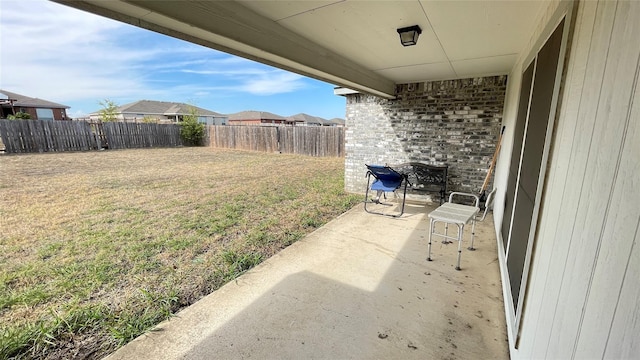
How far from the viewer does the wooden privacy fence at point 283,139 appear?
1201cm

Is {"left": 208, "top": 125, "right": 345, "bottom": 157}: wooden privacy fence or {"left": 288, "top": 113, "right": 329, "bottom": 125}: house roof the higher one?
{"left": 288, "top": 113, "right": 329, "bottom": 125}: house roof

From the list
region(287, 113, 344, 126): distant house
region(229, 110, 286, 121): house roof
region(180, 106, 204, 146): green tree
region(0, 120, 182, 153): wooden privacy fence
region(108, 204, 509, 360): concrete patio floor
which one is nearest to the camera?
region(108, 204, 509, 360): concrete patio floor

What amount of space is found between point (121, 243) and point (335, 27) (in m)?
3.47

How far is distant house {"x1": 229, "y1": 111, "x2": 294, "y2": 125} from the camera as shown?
3722 cm

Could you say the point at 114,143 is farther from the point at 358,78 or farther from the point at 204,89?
the point at 204,89

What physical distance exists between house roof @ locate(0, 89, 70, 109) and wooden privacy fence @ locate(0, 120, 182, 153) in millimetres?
17248

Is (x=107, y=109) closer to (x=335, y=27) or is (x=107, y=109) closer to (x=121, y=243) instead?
(x=121, y=243)

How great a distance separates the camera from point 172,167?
8539 millimetres

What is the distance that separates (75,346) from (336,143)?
35.5 feet

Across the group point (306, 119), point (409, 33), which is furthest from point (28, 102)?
point (409, 33)

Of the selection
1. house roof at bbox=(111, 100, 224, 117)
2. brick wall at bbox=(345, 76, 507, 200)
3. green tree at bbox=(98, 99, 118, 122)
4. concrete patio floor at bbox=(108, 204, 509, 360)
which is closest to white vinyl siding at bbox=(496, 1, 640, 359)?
concrete patio floor at bbox=(108, 204, 509, 360)

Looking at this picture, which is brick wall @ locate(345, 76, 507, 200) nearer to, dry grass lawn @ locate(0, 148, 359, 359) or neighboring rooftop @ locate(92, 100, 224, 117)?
dry grass lawn @ locate(0, 148, 359, 359)

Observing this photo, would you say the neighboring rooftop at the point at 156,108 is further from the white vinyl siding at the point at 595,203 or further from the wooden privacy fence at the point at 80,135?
the white vinyl siding at the point at 595,203

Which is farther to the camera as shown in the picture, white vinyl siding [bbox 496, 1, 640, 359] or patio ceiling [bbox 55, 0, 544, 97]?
patio ceiling [bbox 55, 0, 544, 97]
